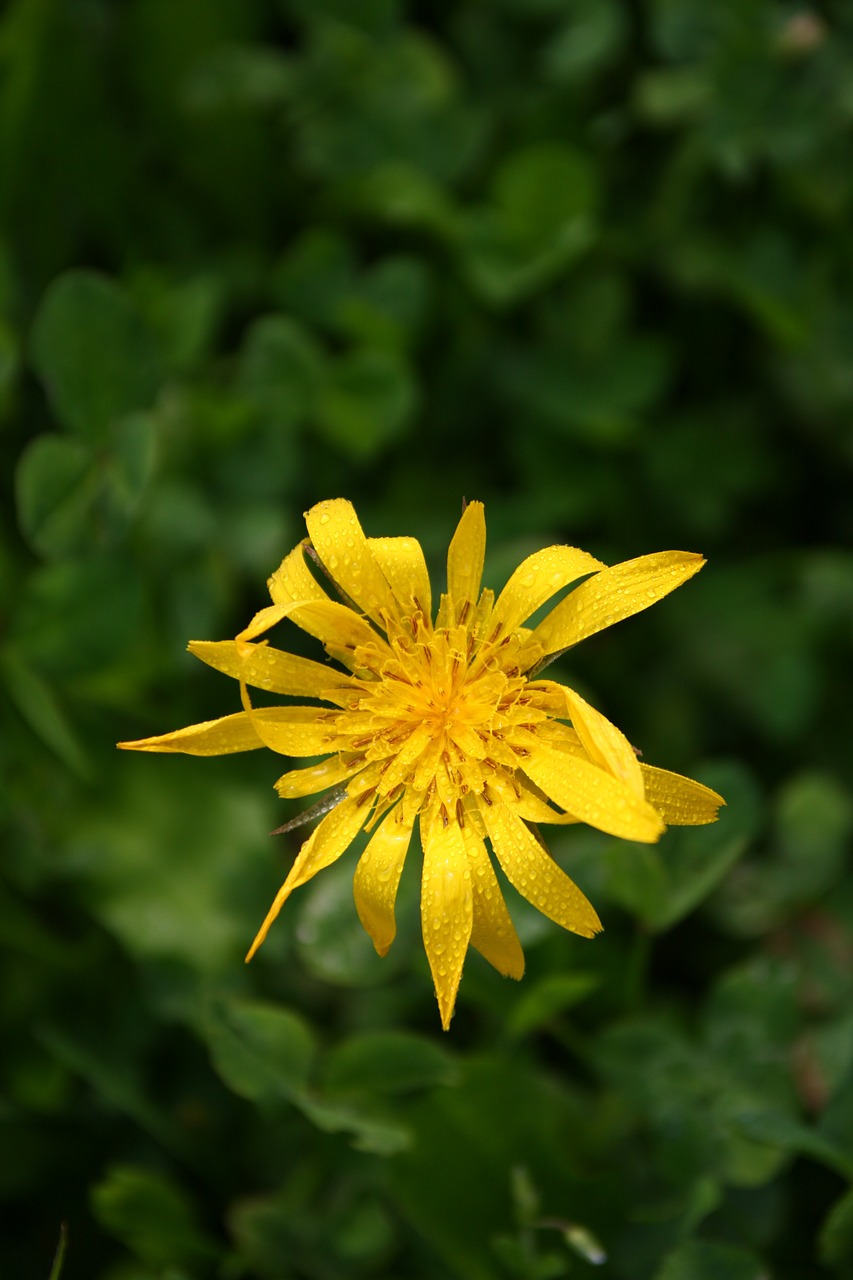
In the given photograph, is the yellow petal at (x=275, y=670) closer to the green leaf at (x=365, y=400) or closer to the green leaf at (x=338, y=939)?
the green leaf at (x=338, y=939)

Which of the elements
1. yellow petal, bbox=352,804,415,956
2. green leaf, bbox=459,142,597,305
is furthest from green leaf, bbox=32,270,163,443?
yellow petal, bbox=352,804,415,956

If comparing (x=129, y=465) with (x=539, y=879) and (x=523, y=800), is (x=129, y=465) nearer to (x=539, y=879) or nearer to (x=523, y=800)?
(x=523, y=800)

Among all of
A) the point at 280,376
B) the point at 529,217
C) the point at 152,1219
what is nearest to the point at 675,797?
the point at 152,1219

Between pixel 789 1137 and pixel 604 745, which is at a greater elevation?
pixel 604 745

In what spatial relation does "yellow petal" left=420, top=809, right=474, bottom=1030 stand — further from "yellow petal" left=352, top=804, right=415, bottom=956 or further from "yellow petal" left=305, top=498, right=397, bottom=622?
"yellow petal" left=305, top=498, right=397, bottom=622

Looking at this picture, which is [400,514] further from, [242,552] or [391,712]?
[391,712]
